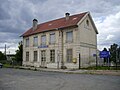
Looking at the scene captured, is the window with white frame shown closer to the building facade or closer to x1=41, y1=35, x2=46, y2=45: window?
the building facade

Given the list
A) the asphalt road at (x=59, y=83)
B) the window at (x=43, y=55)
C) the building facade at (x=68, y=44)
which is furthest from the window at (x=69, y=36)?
the asphalt road at (x=59, y=83)

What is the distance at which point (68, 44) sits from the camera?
32344 millimetres

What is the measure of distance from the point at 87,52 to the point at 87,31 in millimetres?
3655

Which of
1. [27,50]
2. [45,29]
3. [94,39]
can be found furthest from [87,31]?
[27,50]

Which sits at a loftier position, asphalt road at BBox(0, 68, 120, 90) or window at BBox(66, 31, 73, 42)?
window at BBox(66, 31, 73, 42)

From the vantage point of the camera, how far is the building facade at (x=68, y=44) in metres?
31.2

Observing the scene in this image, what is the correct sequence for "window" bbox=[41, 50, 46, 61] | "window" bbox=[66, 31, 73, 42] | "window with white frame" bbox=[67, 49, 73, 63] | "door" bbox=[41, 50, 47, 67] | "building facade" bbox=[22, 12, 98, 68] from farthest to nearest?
"window" bbox=[41, 50, 46, 61] < "door" bbox=[41, 50, 47, 67] < "window" bbox=[66, 31, 73, 42] < "window with white frame" bbox=[67, 49, 73, 63] < "building facade" bbox=[22, 12, 98, 68]

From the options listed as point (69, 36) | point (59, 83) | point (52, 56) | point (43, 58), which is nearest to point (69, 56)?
point (69, 36)

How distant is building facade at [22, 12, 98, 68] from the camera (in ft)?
103

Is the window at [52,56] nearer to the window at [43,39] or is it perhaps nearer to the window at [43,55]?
the window at [43,55]

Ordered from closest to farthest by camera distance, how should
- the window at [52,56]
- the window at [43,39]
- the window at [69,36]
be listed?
the window at [69,36], the window at [52,56], the window at [43,39]

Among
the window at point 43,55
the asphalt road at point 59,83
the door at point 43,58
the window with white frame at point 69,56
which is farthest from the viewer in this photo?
the window at point 43,55

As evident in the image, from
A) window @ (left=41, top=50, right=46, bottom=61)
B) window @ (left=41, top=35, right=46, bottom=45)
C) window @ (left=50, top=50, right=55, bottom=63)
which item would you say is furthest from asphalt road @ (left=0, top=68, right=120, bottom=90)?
window @ (left=41, top=35, right=46, bottom=45)

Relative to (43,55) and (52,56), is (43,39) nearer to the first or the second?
(43,55)
